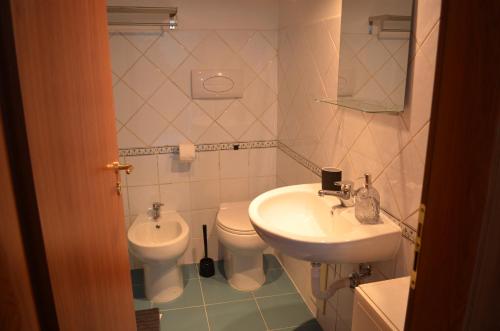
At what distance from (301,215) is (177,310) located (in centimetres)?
112

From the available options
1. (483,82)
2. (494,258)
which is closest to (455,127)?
(483,82)

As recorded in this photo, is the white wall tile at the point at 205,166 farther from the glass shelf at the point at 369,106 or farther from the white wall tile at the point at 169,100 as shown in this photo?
the glass shelf at the point at 369,106

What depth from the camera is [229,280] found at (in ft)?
8.68

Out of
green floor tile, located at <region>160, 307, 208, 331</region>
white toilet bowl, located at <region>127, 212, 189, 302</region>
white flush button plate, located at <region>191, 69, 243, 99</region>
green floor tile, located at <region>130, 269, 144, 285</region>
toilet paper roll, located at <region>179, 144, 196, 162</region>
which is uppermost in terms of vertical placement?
white flush button plate, located at <region>191, 69, 243, 99</region>

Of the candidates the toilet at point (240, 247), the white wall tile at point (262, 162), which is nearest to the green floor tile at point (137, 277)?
the toilet at point (240, 247)

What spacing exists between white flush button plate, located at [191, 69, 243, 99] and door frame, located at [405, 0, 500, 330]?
2106mm

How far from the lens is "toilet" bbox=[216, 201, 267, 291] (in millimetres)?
2402

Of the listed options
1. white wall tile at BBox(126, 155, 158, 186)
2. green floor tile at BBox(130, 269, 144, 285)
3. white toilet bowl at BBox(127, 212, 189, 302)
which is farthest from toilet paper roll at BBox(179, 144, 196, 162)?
green floor tile at BBox(130, 269, 144, 285)

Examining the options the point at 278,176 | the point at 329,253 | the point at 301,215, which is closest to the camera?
the point at 329,253

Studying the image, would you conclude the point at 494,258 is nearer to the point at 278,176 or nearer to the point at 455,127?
the point at 455,127

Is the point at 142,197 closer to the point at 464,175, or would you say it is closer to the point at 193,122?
the point at 193,122

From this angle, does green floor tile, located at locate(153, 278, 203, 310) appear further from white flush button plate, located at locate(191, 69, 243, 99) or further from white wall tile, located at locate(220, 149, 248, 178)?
→ white flush button plate, located at locate(191, 69, 243, 99)

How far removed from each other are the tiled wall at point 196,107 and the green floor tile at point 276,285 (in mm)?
511

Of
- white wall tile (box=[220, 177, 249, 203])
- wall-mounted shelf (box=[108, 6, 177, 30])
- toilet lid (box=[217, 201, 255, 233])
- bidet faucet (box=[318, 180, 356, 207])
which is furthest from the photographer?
white wall tile (box=[220, 177, 249, 203])
